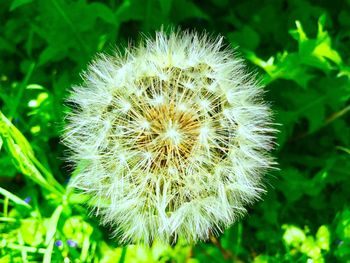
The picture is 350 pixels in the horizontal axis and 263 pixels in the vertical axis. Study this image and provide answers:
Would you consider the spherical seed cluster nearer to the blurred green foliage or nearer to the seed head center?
the seed head center

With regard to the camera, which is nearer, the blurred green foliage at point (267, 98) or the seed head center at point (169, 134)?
the seed head center at point (169, 134)

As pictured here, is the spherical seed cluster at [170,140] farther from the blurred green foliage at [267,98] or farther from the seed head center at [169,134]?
the blurred green foliage at [267,98]

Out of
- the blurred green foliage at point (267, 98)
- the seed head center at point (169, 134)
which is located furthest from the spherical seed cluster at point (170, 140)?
the blurred green foliage at point (267, 98)

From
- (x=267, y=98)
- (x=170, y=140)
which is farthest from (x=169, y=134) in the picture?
(x=267, y=98)

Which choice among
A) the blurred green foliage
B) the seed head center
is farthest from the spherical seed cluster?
the blurred green foliage

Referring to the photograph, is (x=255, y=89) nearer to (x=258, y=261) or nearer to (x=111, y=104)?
(x=111, y=104)
